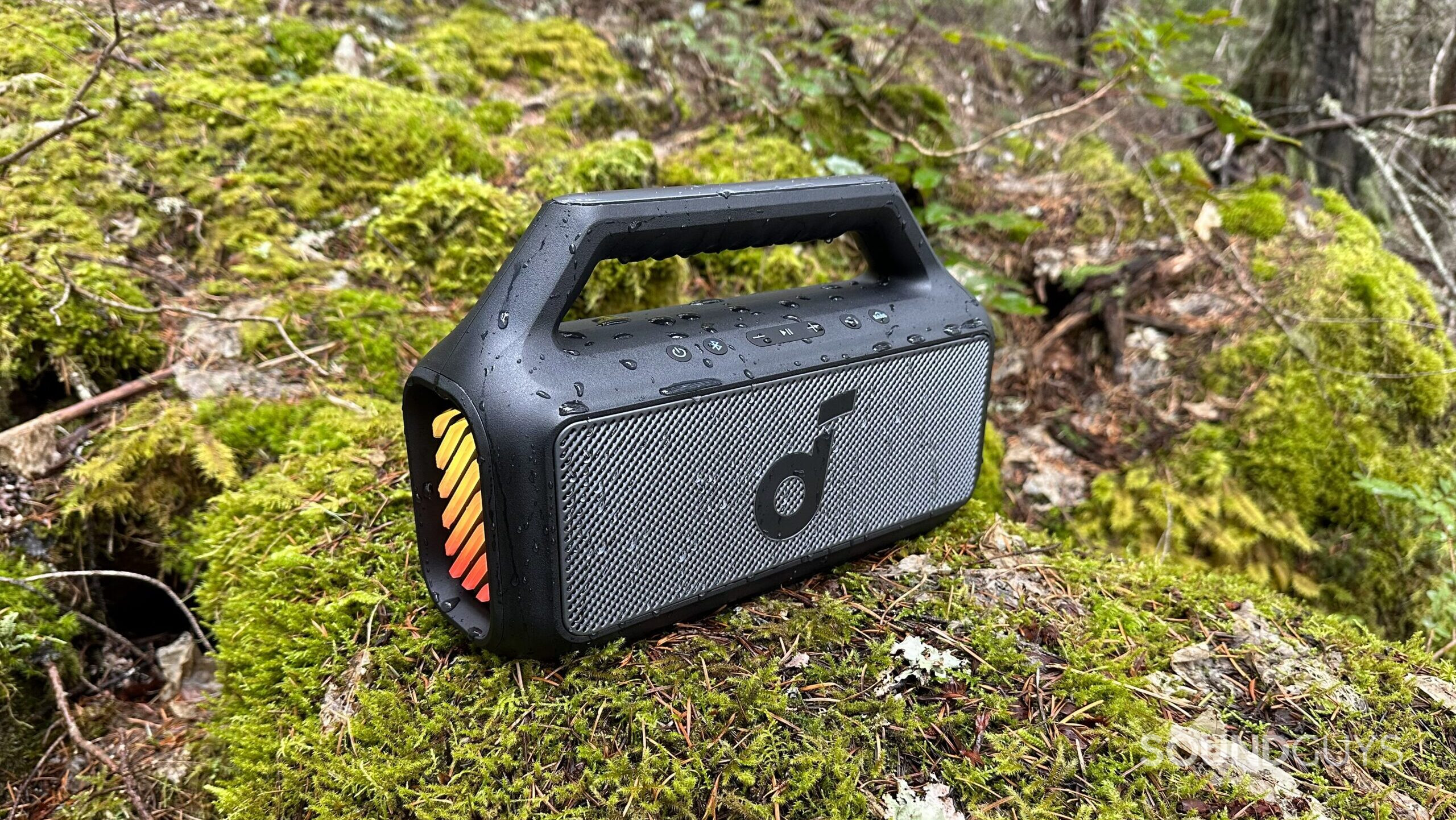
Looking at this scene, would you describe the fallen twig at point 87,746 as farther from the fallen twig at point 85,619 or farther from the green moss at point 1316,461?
the green moss at point 1316,461

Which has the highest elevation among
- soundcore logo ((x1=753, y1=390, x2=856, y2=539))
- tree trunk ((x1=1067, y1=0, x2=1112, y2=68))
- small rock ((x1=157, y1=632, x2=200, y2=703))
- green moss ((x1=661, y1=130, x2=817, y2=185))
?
tree trunk ((x1=1067, y1=0, x2=1112, y2=68))

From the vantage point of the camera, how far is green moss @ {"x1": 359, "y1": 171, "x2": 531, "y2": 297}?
8.76ft

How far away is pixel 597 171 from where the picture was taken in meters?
2.94

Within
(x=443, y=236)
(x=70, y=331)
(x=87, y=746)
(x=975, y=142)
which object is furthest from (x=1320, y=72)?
(x=87, y=746)

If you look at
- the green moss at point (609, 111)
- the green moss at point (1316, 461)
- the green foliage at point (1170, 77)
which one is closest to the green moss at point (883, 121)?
the green moss at point (609, 111)

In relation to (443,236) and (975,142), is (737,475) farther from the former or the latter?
(975,142)

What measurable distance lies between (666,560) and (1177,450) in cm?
253

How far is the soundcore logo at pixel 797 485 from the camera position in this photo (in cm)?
139

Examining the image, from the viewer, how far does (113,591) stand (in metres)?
Answer: 1.95

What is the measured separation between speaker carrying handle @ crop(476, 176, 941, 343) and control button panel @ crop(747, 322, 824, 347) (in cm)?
17

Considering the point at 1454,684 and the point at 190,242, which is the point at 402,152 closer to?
the point at 190,242

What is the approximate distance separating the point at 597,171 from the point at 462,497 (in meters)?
1.99

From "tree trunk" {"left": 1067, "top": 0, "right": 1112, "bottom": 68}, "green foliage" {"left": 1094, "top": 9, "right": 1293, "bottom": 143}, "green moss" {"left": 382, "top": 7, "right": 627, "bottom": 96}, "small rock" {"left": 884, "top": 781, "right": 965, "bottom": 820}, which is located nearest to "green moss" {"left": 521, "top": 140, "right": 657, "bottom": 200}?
"green moss" {"left": 382, "top": 7, "right": 627, "bottom": 96}

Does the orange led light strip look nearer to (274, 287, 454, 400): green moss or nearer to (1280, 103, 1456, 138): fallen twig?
(274, 287, 454, 400): green moss
